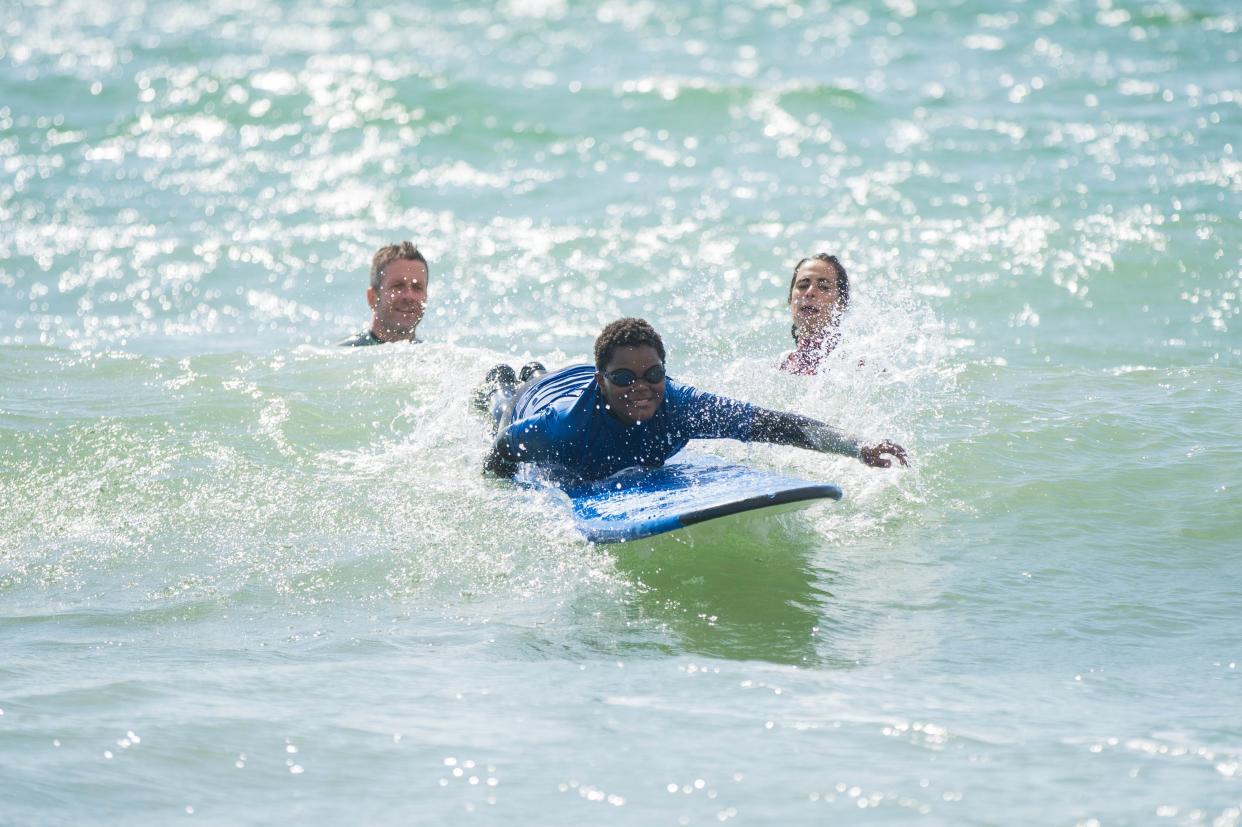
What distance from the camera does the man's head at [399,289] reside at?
1012 centimetres

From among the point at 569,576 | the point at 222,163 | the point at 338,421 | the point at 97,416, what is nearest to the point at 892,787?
the point at 569,576

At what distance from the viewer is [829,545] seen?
662 centimetres

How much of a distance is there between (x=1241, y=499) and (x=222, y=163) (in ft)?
48.0

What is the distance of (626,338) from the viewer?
652 centimetres

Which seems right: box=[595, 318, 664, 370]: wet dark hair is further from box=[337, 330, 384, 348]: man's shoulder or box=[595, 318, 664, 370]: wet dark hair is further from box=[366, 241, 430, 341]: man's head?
box=[337, 330, 384, 348]: man's shoulder

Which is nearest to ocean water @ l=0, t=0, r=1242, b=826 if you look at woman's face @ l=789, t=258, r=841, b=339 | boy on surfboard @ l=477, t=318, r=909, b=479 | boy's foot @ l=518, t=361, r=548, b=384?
woman's face @ l=789, t=258, r=841, b=339

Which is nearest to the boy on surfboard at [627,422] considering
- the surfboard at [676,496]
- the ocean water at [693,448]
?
the surfboard at [676,496]

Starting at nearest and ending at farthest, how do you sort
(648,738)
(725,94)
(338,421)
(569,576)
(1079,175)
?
1. (648,738)
2. (569,576)
3. (338,421)
4. (1079,175)
5. (725,94)

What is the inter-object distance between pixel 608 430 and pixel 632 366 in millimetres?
442

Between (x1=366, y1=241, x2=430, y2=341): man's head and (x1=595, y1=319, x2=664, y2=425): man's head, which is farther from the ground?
(x1=366, y1=241, x2=430, y2=341): man's head

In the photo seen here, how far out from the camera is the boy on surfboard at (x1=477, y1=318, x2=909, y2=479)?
6.52 m

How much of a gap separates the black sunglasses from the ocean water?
2.35ft

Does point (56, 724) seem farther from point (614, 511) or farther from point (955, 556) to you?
point (955, 556)

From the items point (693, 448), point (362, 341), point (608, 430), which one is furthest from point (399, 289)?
point (608, 430)
